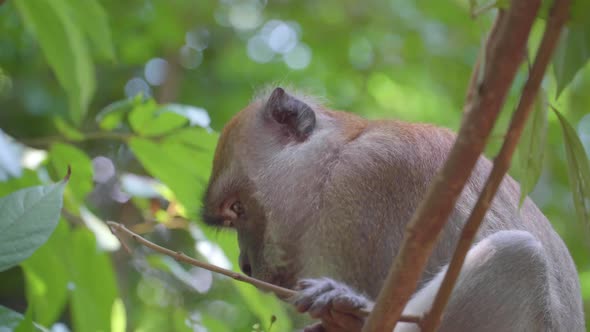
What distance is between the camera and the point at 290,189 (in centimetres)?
329

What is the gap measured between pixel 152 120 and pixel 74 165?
386mm

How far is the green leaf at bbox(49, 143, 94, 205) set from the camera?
10.8 ft

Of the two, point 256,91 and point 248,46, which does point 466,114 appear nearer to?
point 256,91

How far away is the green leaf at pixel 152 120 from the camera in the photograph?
3248 mm

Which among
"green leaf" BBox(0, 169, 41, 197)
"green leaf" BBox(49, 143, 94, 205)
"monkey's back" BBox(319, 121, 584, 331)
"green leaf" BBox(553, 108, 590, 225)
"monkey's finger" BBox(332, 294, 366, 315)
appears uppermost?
"green leaf" BBox(553, 108, 590, 225)

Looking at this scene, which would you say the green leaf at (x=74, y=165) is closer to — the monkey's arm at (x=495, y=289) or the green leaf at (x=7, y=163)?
the green leaf at (x=7, y=163)

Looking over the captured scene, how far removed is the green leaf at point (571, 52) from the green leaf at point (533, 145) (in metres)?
0.06

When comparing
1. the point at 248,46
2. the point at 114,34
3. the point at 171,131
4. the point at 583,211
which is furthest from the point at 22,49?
the point at 583,211

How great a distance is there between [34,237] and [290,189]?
1.38 meters

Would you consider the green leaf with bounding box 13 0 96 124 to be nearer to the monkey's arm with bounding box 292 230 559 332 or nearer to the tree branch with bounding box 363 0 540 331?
the monkey's arm with bounding box 292 230 559 332

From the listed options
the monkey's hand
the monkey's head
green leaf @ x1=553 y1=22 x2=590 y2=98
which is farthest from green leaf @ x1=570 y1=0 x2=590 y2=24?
the monkey's head

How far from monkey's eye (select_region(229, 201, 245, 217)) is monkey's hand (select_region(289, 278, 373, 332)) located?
3.87 ft

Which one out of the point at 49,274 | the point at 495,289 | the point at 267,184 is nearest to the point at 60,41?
the point at 49,274

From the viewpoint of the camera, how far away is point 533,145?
1.64 meters
